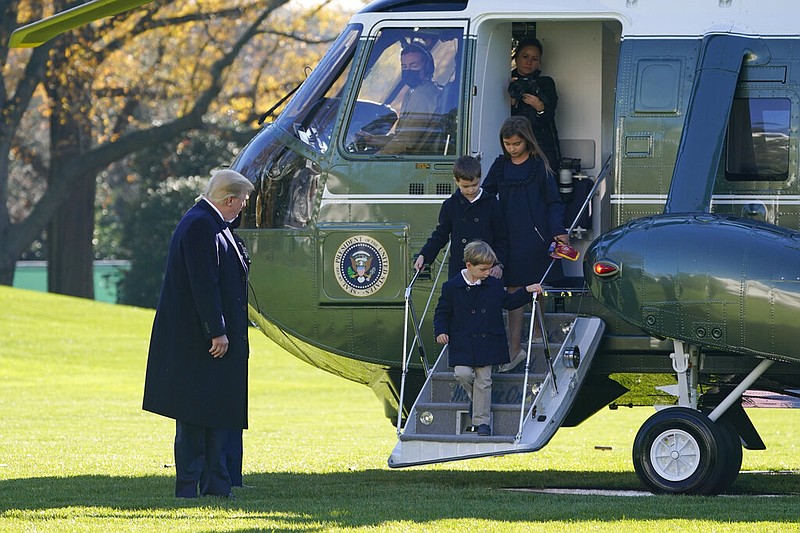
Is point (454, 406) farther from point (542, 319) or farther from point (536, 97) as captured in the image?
point (536, 97)

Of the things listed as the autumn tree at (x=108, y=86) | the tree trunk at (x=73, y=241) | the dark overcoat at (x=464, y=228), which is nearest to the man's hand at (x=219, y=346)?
the dark overcoat at (x=464, y=228)

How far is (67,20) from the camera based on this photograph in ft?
31.4

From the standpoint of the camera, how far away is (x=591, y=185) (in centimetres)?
1062

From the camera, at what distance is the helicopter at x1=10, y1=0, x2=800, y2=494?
917cm

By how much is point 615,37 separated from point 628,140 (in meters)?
1.36

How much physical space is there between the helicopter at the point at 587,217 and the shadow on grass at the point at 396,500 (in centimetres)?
37

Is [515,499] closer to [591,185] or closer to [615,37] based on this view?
[591,185]

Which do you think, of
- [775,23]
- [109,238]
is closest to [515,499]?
[775,23]

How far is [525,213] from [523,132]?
1.77 ft

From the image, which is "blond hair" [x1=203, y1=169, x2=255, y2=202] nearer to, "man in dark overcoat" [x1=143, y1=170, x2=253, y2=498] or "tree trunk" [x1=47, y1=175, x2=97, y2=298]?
"man in dark overcoat" [x1=143, y1=170, x2=253, y2=498]

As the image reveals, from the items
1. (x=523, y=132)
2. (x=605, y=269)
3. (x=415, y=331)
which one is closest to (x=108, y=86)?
(x=415, y=331)

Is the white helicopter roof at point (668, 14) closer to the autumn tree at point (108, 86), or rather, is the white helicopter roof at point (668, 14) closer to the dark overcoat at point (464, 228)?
the dark overcoat at point (464, 228)

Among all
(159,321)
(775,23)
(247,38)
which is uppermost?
(247,38)

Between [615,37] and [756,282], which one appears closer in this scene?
[756,282]
